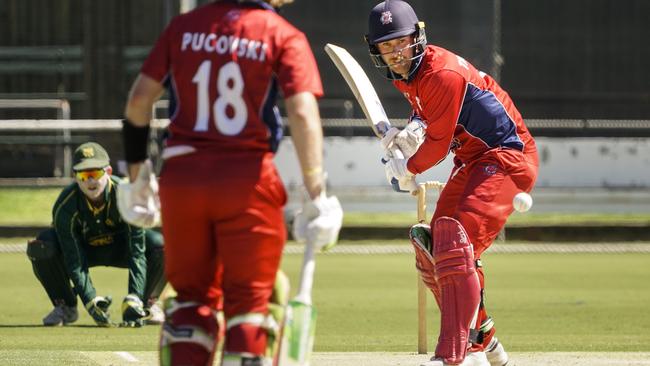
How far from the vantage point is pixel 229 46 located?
15.7ft

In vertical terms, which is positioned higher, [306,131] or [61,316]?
[306,131]

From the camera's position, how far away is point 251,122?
482 cm

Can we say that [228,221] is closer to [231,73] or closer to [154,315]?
[231,73]

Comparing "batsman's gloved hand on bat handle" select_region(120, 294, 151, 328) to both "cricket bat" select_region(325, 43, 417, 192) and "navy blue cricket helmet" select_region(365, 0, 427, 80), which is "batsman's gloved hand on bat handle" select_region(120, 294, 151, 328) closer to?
"cricket bat" select_region(325, 43, 417, 192)

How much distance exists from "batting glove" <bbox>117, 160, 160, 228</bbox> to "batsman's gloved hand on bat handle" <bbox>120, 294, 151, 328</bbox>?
376 cm

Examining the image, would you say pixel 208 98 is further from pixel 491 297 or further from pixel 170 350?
pixel 491 297

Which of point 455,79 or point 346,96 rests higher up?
point 455,79

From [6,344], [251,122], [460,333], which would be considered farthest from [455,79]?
[6,344]

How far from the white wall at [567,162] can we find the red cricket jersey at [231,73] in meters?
10.5

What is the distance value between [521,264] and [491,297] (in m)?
3.02

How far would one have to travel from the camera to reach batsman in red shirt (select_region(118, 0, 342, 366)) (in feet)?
15.6

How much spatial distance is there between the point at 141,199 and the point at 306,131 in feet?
2.27

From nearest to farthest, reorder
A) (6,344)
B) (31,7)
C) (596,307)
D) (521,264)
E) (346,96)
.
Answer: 1. (6,344)
2. (596,307)
3. (521,264)
4. (346,96)
5. (31,7)

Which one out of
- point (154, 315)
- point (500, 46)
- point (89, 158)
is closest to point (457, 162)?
point (89, 158)
